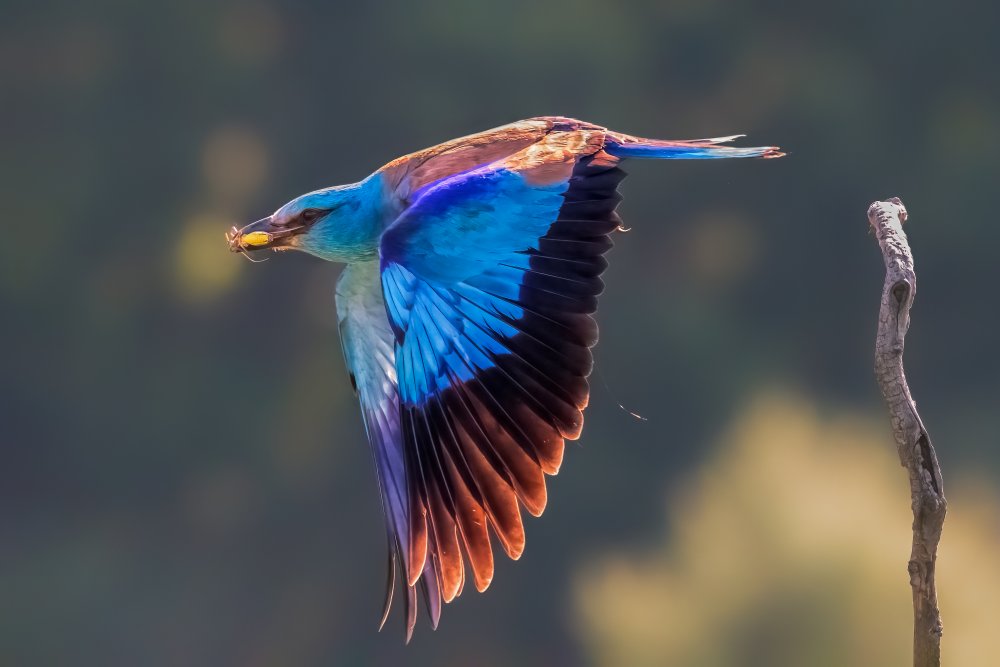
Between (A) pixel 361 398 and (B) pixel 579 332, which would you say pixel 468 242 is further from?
(A) pixel 361 398

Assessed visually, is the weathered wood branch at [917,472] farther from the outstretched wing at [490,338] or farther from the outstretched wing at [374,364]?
the outstretched wing at [374,364]

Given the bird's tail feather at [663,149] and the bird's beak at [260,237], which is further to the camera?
the bird's beak at [260,237]

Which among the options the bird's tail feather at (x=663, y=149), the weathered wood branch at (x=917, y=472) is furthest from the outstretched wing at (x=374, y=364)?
the weathered wood branch at (x=917, y=472)

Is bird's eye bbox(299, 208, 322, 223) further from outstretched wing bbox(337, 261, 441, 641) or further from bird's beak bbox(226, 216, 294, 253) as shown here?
outstretched wing bbox(337, 261, 441, 641)

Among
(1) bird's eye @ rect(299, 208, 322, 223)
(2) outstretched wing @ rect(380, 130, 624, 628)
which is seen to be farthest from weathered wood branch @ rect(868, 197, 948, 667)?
(1) bird's eye @ rect(299, 208, 322, 223)

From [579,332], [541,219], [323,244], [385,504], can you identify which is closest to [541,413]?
[579,332]
